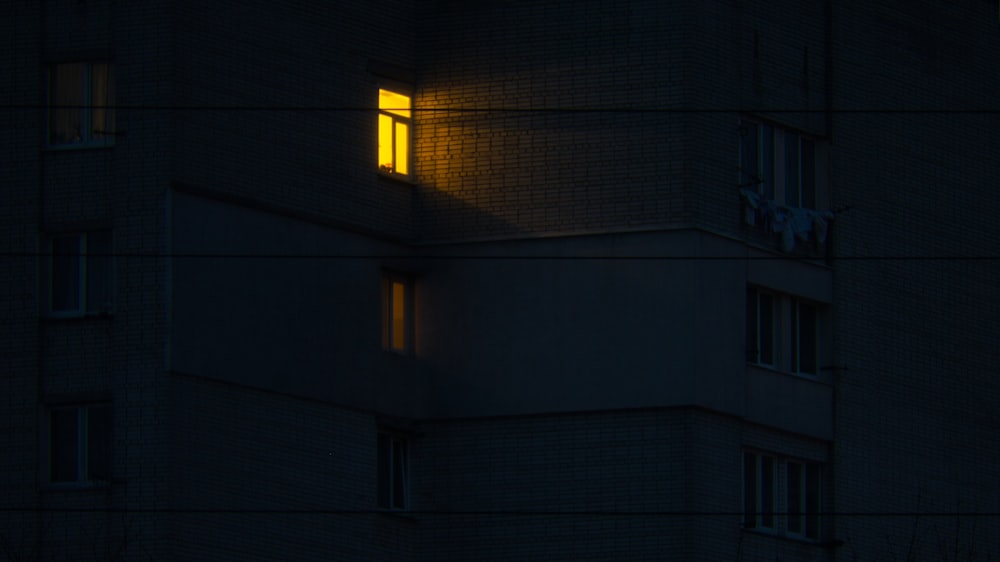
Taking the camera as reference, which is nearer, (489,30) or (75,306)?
(75,306)

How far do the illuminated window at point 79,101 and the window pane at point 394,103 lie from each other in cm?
512

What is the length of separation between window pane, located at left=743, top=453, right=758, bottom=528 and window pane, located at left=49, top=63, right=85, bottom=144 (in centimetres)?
1126

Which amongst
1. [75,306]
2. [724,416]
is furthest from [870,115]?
[75,306]

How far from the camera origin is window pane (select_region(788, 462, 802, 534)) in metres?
41.5

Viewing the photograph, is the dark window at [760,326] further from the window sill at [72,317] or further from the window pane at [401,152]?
the window sill at [72,317]

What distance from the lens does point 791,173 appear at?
42781 millimetres

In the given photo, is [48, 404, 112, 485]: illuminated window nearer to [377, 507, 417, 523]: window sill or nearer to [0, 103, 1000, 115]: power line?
[0, 103, 1000, 115]: power line

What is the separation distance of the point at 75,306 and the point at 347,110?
5.70 m

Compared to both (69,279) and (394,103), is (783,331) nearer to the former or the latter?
(394,103)

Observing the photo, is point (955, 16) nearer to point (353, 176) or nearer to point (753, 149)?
point (753, 149)

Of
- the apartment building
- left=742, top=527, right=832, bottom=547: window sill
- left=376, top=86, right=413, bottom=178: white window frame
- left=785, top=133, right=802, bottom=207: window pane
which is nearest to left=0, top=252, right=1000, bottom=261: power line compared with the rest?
the apartment building

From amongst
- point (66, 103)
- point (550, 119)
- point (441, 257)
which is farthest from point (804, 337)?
point (66, 103)

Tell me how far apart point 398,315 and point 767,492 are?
638 centimetres

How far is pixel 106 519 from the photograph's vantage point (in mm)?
36688
